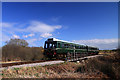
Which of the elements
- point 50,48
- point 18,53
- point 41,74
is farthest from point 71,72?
point 18,53

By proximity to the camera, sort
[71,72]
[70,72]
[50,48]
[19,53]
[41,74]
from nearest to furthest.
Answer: [41,74] < [70,72] < [71,72] < [50,48] < [19,53]

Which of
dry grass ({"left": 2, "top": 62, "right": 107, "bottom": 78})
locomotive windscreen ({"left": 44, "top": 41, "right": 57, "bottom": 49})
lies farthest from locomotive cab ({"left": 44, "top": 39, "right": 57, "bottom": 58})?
dry grass ({"left": 2, "top": 62, "right": 107, "bottom": 78})

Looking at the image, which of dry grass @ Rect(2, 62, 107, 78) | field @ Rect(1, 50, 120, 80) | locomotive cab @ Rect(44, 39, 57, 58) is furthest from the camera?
locomotive cab @ Rect(44, 39, 57, 58)

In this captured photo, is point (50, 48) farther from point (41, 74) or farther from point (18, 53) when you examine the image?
point (41, 74)

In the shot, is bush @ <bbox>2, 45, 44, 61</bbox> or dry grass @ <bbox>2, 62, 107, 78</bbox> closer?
dry grass @ <bbox>2, 62, 107, 78</bbox>

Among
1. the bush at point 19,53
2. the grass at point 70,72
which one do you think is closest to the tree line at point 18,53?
the bush at point 19,53

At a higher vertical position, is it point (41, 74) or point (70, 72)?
point (41, 74)

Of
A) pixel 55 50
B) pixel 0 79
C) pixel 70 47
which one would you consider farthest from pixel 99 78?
pixel 70 47

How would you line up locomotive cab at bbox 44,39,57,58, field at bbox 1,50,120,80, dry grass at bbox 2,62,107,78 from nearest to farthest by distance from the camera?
dry grass at bbox 2,62,107,78 → field at bbox 1,50,120,80 → locomotive cab at bbox 44,39,57,58

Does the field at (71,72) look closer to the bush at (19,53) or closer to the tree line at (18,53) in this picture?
the tree line at (18,53)

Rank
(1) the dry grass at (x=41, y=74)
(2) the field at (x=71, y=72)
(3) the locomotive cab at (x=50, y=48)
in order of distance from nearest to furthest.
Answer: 1. (1) the dry grass at (x=41, y=74)
2. (2) the field at (x=71, y=72)
3. (3) the locomotive cab at (x=50, y=48)

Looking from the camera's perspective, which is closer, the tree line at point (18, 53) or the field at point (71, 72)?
the field at point (71, 72)

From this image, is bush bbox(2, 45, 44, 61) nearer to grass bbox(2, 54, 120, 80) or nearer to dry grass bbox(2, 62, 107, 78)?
grass bbox(2, 54, 120, 80)

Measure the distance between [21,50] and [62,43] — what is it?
7.59 metres
